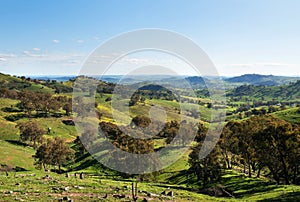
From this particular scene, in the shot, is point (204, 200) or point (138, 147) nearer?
point (204, 200)

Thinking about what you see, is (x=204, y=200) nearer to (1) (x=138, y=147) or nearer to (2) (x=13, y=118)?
(1) (x=138, y=147)

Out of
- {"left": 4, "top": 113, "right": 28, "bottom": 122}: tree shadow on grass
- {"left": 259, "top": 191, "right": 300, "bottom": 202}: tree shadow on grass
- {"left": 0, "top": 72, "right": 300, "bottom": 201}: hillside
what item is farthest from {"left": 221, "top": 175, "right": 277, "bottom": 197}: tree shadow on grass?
{"left": 4, "top": 113, "right": 28, "bottom": 122}: tree shadow on grass

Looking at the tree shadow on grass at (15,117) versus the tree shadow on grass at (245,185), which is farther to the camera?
the tree shadow on grass at (15,117)

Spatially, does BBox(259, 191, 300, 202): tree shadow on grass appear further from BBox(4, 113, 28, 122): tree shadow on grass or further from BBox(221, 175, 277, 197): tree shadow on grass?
BBox(4, 113, 28, 122): tree shadow on grass

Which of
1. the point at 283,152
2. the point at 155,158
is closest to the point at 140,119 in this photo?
the point at 155,158

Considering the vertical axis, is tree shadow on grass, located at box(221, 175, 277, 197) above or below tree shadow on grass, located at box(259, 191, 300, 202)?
below

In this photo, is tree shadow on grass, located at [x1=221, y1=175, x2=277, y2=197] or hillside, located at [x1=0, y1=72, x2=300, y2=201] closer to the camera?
hillside, located at [x1=0, y1=72, x2=300, y2=201]

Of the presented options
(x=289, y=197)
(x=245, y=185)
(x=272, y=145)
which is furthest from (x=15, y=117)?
(x=289, y=197)

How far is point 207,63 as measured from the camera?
27.3 meters

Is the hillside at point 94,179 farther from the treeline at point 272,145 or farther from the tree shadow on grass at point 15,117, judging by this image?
the treeline at point 272,145

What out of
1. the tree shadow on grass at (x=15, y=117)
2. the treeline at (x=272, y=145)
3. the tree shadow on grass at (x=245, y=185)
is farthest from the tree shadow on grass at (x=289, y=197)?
the tree shadow on grass at (x=15, y=117)

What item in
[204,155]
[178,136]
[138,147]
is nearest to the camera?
[204,155]

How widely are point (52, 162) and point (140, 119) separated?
76662 millimetres

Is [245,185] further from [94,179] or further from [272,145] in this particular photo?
[94,179]
